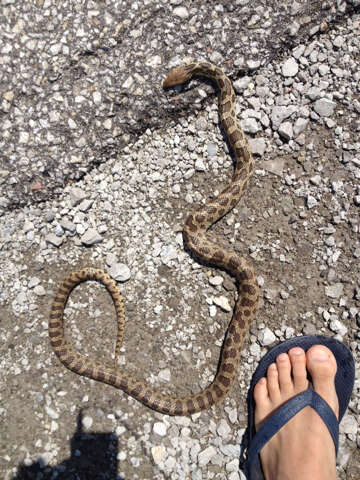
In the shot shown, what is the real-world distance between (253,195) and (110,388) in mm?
2960

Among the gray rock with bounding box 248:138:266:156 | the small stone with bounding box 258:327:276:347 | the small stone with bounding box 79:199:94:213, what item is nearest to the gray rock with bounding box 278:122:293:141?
the gray rock with bounding box 248:138:266:156

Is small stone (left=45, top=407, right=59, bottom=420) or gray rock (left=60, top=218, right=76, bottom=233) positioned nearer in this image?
small stone (left=45, top=407, right=59, bottom=420)

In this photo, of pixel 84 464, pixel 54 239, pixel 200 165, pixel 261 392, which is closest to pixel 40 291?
pixel 54 239

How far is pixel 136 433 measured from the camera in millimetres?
4156

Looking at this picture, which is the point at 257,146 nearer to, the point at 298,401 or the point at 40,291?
the point at 298,401

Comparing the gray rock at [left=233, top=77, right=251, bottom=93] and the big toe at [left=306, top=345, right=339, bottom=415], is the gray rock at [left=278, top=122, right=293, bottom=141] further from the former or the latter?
the big toe at [left=306, top=345, right=339, bottom=415]

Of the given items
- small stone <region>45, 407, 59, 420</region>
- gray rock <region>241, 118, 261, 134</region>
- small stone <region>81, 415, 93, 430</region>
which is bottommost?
small stone <region>81, 415, 93, 430</region>

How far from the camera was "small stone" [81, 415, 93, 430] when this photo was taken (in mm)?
4188

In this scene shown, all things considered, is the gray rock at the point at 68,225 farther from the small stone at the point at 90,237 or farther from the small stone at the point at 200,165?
the small stone at the point at 200,165

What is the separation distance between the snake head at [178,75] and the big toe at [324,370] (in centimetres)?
360

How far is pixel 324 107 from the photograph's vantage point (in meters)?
4.50

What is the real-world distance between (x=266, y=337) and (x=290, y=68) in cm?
338

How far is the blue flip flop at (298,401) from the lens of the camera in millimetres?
3973

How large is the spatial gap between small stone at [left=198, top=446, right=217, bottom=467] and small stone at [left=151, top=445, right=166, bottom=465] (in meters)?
0.41
